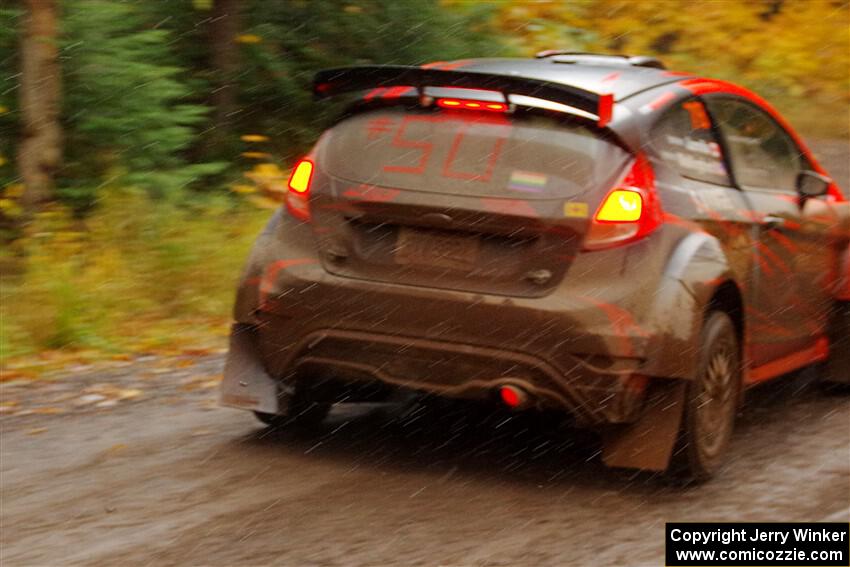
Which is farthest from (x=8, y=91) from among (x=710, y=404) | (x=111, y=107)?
(x=710, y=404)

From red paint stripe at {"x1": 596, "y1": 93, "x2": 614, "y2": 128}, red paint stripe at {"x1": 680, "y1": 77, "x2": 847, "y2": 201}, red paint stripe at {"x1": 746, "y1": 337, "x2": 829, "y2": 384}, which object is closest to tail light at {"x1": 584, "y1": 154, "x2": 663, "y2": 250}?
red paint stripe at {"x1": 596, "y1": 93, "x2": 614, "y2": 128}

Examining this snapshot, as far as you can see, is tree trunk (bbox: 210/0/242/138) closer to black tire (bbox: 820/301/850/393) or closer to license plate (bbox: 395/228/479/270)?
black tire (bbox: 820/301/850/393)

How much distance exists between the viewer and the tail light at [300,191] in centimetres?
585

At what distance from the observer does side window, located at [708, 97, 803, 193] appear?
6.36 m

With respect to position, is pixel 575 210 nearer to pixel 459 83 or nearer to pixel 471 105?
pixel 471 105

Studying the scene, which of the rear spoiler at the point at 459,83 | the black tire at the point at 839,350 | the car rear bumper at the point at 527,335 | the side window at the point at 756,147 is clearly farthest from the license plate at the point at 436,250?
the black tire at the point at 839,350

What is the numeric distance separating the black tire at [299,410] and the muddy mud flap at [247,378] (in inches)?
2.4

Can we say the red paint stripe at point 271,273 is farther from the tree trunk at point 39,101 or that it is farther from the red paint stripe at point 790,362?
the tree trunk at point 39,101

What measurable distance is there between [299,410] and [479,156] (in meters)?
1.57

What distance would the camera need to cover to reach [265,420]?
21.0 feet

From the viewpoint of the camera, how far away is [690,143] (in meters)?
5.96

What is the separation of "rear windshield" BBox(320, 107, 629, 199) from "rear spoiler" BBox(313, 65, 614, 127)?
0.32ft

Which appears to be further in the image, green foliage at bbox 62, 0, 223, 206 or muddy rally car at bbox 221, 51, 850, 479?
green foliage at bbox 62, 0, 223, 206

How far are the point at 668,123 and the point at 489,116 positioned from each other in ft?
2.51
